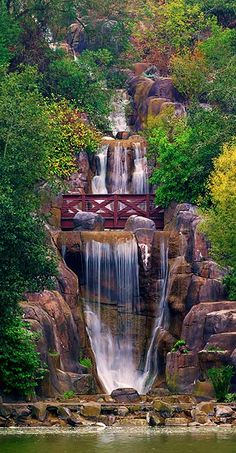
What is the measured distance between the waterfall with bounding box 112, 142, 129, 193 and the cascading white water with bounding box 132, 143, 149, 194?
566mm

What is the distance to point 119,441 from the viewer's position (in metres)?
36.4

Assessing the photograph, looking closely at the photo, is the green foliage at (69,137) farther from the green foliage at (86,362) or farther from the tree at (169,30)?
the tree at (169,30)

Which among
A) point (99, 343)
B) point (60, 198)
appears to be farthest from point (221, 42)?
point (99, 343)

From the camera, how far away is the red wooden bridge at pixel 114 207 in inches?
2667

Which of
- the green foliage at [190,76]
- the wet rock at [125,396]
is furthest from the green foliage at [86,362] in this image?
the green foliage at [190,76]

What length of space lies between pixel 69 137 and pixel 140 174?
501 centimetres

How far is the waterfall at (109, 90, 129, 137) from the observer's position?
83250 mm

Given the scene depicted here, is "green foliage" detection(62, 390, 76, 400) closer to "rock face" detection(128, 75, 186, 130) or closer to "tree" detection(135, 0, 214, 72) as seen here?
"rock face" detection(128, 75, 186, 130)

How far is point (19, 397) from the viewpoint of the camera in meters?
47.5

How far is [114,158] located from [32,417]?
31.9 m

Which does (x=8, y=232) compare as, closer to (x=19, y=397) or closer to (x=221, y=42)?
(x=19, y=397)

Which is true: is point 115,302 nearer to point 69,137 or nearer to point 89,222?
point 89,222

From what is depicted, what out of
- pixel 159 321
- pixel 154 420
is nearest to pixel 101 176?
pixel 159 321

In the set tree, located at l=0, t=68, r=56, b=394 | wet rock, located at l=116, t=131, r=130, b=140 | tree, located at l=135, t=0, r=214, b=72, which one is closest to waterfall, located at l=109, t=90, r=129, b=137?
wet rock, located at l=116, t=131, r=130, b=140
